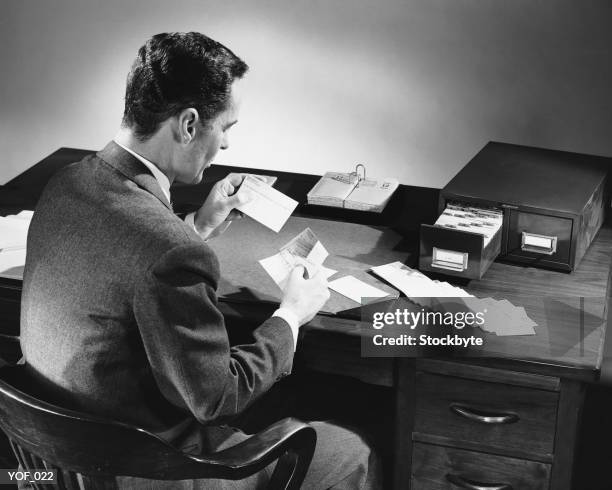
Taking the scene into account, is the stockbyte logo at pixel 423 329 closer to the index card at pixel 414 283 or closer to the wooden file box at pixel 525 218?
the index card at pixel 414 283

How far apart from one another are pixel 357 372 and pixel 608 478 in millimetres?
1126

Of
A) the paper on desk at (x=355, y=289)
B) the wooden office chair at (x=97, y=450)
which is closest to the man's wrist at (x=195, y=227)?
the paper on desk at (x=355, y=289)

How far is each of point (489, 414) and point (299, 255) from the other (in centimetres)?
67

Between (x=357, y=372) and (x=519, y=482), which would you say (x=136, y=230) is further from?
(x=519, y=482)

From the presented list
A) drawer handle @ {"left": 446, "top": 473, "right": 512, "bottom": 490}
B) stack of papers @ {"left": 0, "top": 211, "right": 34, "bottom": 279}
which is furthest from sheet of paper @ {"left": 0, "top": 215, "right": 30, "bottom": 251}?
drawer handle @ {"left": 446, "top": 473, "right": 512, "bottom": 490}

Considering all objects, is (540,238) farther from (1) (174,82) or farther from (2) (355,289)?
(1) (174,82)

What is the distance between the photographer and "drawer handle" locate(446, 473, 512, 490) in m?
2.21

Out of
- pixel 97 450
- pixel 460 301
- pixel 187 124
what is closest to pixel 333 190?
pixel 460 301

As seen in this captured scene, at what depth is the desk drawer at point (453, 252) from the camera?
2.32 m

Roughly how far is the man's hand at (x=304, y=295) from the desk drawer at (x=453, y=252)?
0.39m

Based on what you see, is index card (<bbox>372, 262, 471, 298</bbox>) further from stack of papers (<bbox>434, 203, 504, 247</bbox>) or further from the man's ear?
the man's ear

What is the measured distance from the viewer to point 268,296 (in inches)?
90.6

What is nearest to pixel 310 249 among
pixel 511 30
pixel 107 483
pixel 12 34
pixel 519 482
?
pixel 519 482

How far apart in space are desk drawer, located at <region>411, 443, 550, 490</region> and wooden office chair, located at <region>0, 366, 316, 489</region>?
0.66 m
